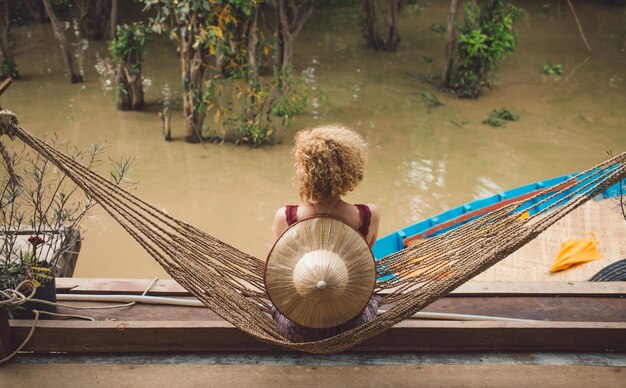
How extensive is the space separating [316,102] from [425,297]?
454 cm

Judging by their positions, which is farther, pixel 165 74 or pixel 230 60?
pixel 165 74

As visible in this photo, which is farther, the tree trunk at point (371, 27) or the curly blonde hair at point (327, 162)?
the tree trunk at point (371, 27)

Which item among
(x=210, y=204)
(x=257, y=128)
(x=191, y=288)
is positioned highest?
(x=191, y=288)

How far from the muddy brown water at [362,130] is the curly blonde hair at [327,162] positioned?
2.27 metres

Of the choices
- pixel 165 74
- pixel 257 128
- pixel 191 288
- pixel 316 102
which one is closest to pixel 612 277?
pixel 191 288

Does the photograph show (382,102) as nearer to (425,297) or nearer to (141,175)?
(141,175)

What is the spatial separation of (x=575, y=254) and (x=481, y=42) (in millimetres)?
3074

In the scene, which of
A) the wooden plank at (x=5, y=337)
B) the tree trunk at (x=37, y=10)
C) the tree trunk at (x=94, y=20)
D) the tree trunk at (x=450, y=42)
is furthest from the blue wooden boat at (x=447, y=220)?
the tree trunk at (x=37, y=10)

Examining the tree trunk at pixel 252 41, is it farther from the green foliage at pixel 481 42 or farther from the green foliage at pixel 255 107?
the green foliage at pixel 481 42

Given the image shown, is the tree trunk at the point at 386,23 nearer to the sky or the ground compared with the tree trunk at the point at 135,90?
nearer to the sky

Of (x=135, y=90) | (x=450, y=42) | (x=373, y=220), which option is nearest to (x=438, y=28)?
(x=450, y=42)

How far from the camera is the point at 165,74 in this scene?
254 inches

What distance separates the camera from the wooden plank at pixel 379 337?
173 centimetres

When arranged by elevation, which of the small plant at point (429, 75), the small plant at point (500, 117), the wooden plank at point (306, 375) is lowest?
the small plant at point (500, 117)
